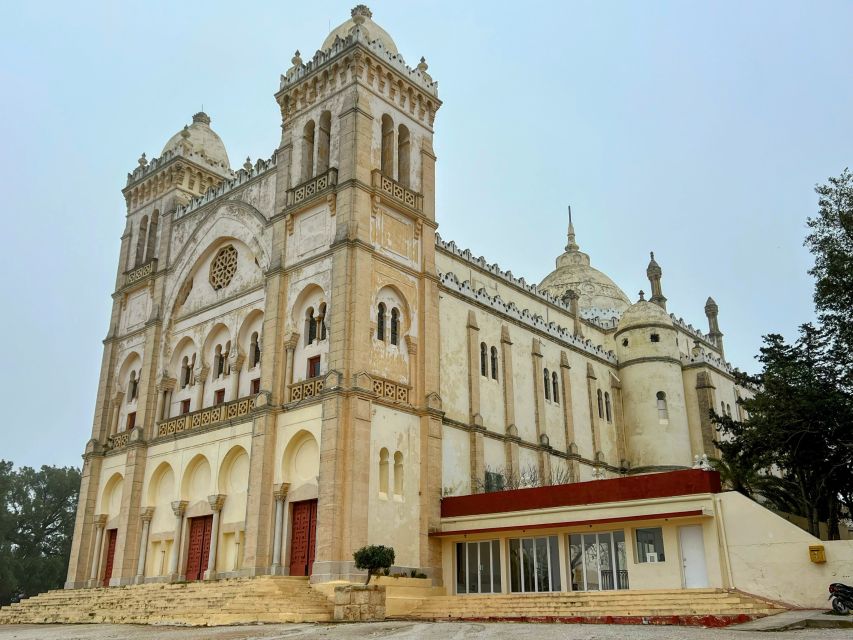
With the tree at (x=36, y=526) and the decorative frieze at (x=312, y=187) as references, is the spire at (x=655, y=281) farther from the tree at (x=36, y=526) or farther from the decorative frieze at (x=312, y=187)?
the tree at (x=36, y=526)

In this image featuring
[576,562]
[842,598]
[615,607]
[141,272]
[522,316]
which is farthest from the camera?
[141,272]

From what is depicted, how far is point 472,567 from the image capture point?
29.0 metres

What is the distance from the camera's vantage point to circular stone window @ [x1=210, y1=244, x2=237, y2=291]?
36.3 m

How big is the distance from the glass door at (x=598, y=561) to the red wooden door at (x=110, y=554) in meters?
20.5

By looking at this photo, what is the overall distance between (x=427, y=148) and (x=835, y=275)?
1701cm

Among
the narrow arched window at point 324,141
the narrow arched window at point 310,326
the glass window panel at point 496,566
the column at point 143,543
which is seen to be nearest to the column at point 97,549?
the column at point 143,543

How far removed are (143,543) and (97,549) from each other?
3.64 metres

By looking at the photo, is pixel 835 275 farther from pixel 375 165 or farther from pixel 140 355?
pixel 140 355

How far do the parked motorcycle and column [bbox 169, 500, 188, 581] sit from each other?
A: 77.3 feet

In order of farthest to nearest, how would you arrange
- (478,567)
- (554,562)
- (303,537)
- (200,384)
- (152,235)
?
(152,235) → (200,384) → (478,567) → (303,537) → (554,562)

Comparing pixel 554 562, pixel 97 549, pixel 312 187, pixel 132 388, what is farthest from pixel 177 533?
pixel 554 562

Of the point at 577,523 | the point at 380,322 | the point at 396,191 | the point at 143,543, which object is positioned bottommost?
the point at 577,523

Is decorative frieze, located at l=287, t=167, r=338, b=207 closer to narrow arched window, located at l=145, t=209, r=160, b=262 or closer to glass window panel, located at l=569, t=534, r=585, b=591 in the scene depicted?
narrow arched window, located at l=145, t=209, r=160, b=262

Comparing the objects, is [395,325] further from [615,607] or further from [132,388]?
[132,388]
